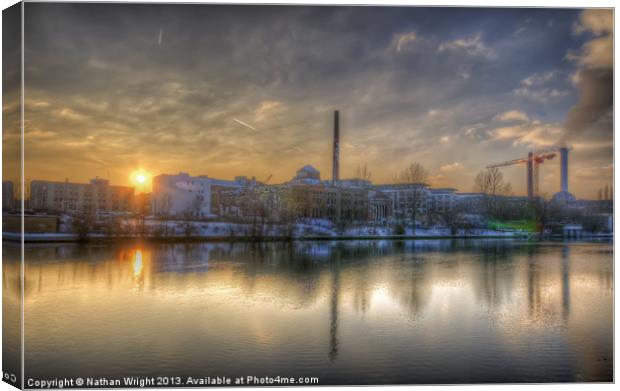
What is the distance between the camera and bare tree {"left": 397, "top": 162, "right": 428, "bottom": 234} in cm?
1233

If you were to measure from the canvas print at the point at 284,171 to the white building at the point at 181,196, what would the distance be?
2.81 m

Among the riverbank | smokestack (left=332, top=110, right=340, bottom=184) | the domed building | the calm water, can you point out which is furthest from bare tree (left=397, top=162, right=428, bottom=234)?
the calm water

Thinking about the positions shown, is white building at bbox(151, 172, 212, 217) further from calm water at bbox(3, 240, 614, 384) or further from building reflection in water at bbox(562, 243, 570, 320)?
building reflection in water at bbox(562, 243, 570, 320)

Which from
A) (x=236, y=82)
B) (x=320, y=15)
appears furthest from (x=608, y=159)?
(x=236, y=82)

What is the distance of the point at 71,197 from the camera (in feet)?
42.2

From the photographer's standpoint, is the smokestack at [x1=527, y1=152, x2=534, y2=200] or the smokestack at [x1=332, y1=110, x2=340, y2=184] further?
the smokestack at [x1=527, y1=152, x2=534, y2=200]

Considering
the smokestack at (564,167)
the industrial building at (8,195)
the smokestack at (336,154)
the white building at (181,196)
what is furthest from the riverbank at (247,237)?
the industrial building at (8,195)

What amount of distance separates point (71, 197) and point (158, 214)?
10.4 ft

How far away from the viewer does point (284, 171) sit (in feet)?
34.5

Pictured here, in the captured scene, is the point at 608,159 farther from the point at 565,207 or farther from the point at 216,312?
the point at 565,207

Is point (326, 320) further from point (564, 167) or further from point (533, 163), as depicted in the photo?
point (533, 163)

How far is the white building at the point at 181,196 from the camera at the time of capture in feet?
47.0

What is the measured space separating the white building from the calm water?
15.4 ft

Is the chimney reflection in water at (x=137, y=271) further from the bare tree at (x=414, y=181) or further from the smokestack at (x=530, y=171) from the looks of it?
the smokestack at (x=530, y=171)
